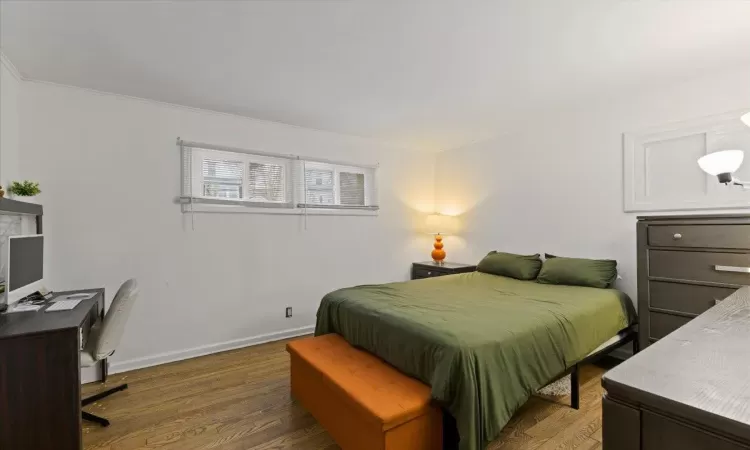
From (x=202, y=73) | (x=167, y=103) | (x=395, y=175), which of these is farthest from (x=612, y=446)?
(x=395, y=175)

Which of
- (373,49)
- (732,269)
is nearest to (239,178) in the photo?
(373,49)

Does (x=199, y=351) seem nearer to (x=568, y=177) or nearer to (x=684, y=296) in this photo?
(x=684, y=296)

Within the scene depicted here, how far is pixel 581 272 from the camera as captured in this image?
9.73ft

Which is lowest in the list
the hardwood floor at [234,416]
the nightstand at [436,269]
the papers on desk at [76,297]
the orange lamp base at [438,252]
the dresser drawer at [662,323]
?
the hardwood floor at [234,416]

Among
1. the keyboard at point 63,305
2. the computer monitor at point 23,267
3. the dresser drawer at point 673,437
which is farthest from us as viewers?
the keyboard at point 63,305

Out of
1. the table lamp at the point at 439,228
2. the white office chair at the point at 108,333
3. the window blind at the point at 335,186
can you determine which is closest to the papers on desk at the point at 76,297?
the white office chair at the point at 108,333

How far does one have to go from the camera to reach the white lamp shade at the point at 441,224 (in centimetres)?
466

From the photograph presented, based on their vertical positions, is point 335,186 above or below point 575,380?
above

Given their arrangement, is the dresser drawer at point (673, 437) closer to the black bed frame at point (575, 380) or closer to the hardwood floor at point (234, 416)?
the black bed frame at point (575, 380)

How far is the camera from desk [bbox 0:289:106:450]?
1574mm

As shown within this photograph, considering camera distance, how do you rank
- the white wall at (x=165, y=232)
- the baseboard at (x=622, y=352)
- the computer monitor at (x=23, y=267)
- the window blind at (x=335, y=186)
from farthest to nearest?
1. the window blind at (x=335, y=186)
2. the baseboard at (x=622, y=352)
3. the white wall at (x=165, y=232)
4. the computer monitor at (x=23, y=267)

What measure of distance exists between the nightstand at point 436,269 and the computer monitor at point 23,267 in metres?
3.60

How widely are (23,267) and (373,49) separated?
2509mm

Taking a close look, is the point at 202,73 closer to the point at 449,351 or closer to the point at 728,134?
the point at 449,351
